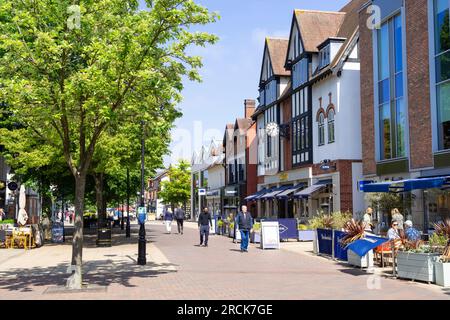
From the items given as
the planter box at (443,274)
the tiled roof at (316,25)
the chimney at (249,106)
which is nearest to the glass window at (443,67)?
the planter box at (443,274)

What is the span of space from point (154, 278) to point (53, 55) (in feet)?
18.4

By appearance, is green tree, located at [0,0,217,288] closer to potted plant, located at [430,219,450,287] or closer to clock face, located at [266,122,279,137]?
potted plant, located at [430,219,450,287]

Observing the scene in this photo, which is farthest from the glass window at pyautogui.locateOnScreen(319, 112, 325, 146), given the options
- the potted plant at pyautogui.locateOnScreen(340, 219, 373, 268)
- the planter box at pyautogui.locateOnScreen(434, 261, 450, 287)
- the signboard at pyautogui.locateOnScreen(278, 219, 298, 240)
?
the planter box at pyautogui.locateOnScreen(434, 261, 450, 287)

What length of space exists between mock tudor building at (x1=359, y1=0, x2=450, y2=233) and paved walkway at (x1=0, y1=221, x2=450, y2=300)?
6.43 metres

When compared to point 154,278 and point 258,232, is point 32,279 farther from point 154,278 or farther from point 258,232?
point 258,232

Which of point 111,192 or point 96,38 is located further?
point 111,192

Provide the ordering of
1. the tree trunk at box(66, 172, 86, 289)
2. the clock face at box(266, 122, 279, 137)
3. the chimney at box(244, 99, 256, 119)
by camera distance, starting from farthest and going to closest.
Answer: the chimney at box(244, 99, 256, 119) → the clock face at box(266, 122, 279, 137) → the tree trunk at box(66, 172, 86, 289)

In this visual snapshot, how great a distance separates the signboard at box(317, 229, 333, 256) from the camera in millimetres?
18375

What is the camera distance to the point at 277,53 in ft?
141

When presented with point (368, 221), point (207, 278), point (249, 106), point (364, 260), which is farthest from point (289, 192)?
point (249, 106)

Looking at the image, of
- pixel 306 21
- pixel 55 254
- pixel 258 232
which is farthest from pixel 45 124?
pixel 306 21

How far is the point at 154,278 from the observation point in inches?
519

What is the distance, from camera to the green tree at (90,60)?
37.2 ft

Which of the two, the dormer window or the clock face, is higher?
the dormer window
